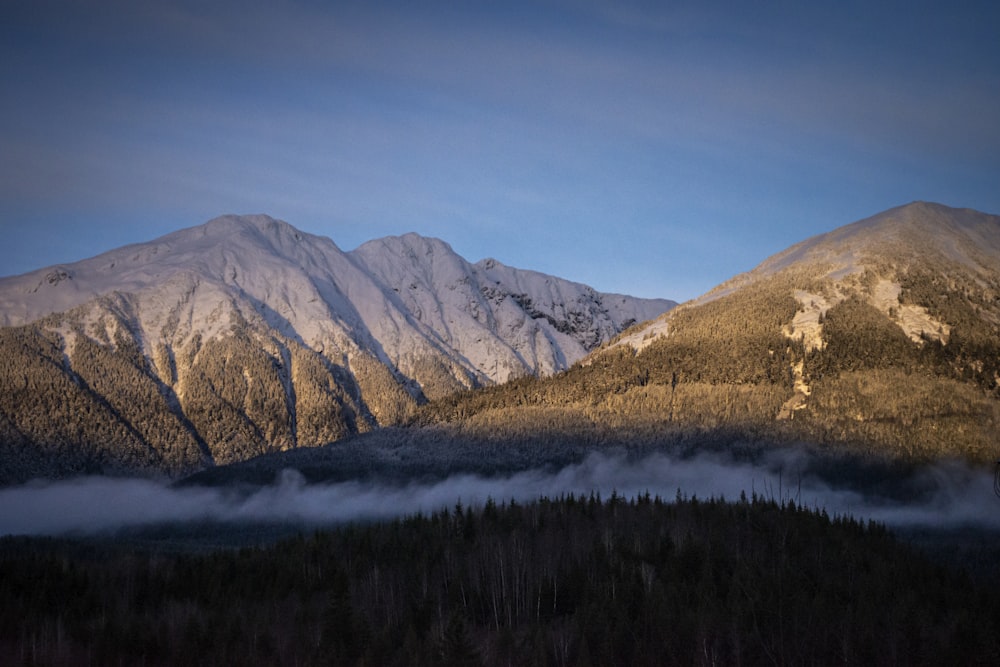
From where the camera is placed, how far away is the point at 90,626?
17562 cm

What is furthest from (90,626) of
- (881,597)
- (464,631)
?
(881,597)

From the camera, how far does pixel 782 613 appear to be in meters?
168

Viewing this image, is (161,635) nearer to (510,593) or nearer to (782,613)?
(510,593)

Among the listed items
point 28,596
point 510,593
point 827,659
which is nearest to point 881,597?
point 827,659

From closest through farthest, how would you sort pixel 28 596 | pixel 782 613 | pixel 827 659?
pixel 827 659 → pixel 782 613 → pixel 28 596

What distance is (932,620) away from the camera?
6457 inches

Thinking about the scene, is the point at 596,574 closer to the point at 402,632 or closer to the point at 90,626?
the point at 402,632

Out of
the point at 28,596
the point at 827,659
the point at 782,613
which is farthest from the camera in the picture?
the point at 28,596

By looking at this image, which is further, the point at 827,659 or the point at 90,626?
the point at 90,626

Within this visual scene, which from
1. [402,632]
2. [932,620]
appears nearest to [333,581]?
[402,632]

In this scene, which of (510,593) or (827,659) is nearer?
(827,659)

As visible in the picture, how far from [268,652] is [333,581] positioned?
107 feet

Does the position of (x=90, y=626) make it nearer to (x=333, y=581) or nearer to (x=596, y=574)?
(x=333, y=581)

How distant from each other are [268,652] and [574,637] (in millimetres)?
48806
